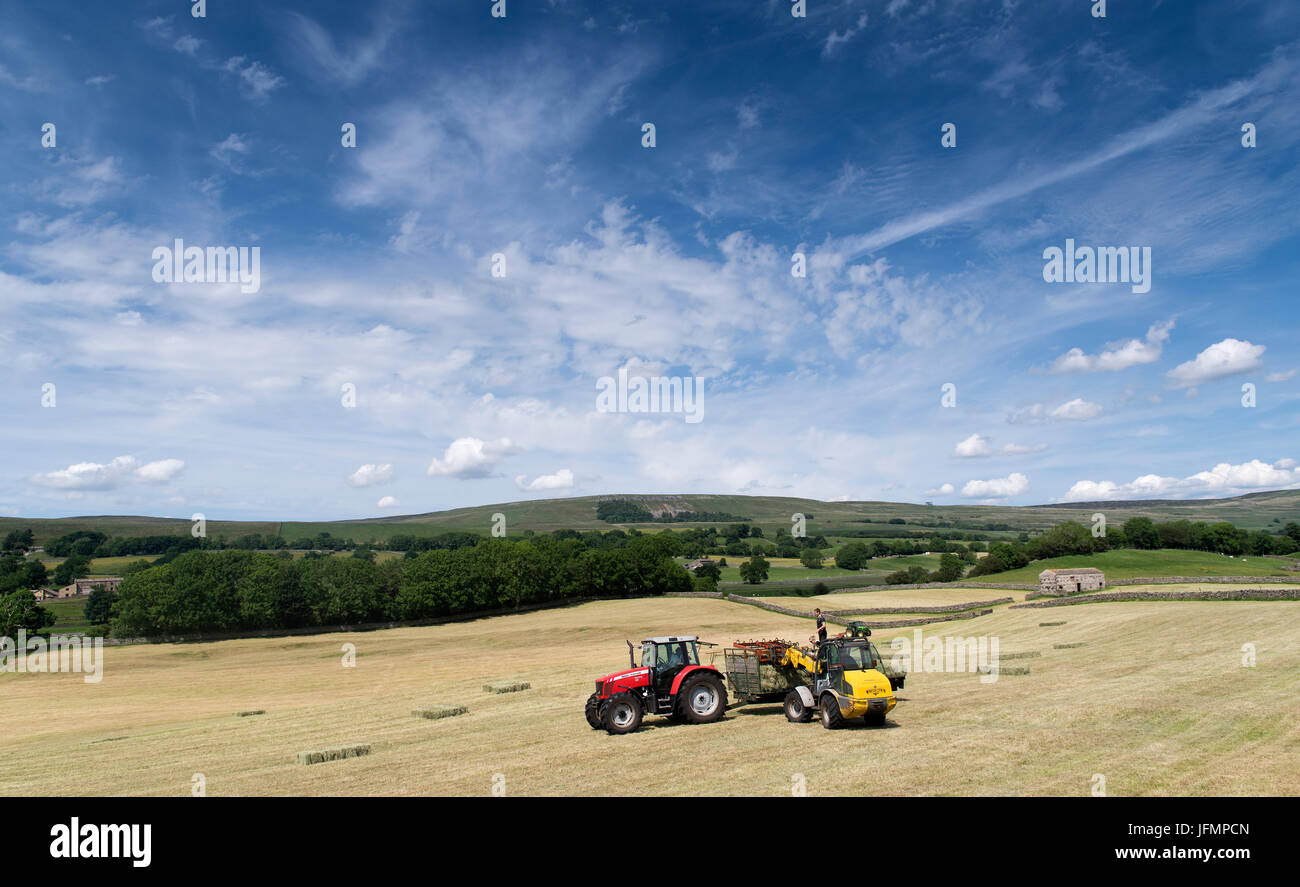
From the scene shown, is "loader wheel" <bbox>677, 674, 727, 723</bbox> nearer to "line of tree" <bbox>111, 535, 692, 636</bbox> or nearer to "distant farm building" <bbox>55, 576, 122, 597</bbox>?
"line of tree" <bbox>111, 535, 692, 636</bbox>

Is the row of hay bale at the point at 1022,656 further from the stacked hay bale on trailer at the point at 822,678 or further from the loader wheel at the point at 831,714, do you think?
the loader wheel at the point at 831,714

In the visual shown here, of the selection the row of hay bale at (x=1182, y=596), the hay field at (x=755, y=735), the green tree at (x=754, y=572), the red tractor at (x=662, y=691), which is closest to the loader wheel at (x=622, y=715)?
the red tractor at (x=662, y=691)

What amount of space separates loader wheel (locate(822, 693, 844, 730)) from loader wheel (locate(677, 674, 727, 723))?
10.3 feet

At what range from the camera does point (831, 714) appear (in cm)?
1877

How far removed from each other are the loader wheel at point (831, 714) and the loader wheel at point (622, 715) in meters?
5.04

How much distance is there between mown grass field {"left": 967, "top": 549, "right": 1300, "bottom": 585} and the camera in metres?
84.7

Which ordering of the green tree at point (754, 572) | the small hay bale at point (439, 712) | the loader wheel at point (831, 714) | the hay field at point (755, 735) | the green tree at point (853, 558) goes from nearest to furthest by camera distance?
the hay field at point (755, 735), the loader wheel at point (831, 714), the small hay bale at point (439, 712), the green tree at point (754, 572), the green tree at point (853, 558)

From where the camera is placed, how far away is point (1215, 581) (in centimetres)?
5272

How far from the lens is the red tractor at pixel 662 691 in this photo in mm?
19922

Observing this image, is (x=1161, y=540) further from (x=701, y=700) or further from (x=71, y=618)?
(x=71, y=618)

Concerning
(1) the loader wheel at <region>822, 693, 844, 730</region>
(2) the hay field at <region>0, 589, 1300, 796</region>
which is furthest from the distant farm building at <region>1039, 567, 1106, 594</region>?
(1) the loader wheel at <region>822, 693, 844, 730</region>
